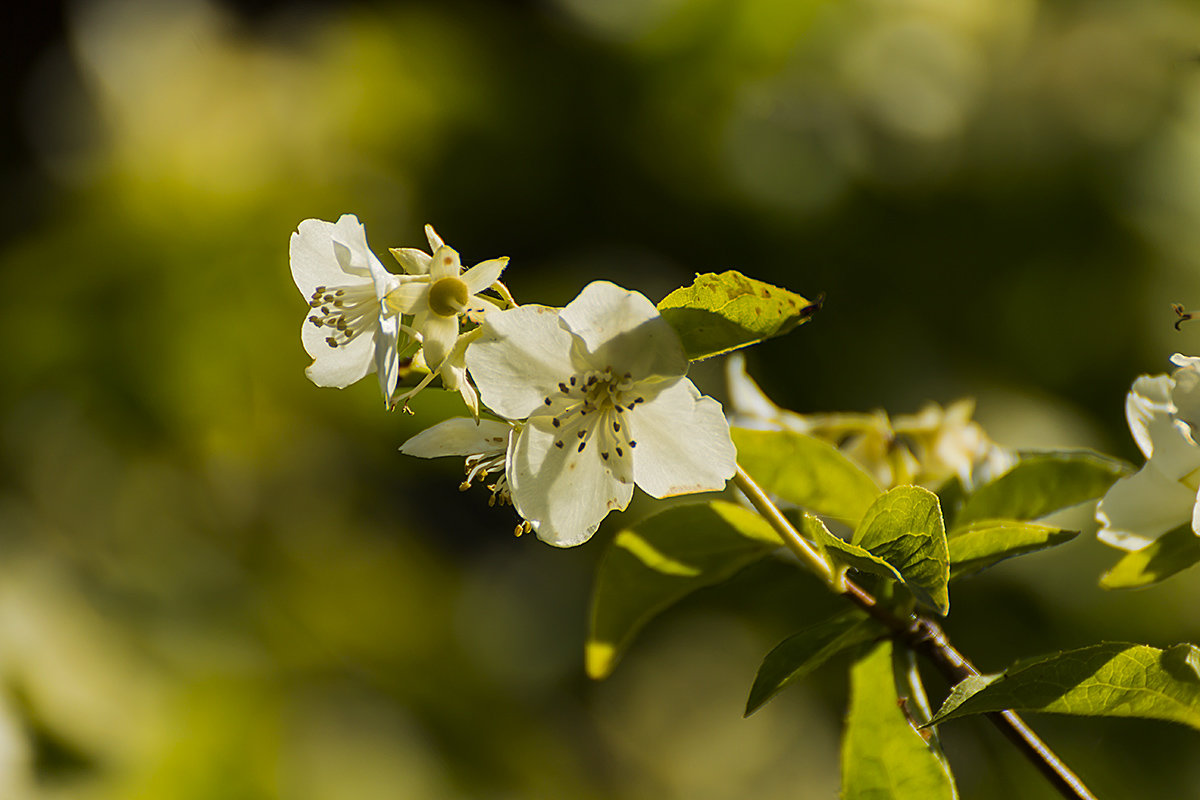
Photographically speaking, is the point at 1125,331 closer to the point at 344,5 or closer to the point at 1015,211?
the point at 1015,211

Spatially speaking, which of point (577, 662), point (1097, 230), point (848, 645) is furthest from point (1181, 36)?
point (848, 645)

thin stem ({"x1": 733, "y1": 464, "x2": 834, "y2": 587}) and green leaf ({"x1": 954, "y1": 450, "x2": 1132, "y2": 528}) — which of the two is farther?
green leaf ({"x1": 954, "y1": 450, "x2": 1132, "y2": 528})

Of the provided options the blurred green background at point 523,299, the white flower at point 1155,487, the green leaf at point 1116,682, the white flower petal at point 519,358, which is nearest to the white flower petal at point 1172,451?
the white flower at point 1155,487

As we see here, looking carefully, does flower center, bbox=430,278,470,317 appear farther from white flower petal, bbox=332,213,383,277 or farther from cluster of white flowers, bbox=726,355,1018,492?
cluster of white flowers, bbox=726,355,1018,492

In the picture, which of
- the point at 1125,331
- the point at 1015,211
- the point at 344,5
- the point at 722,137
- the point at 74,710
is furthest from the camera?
the point at 344,5

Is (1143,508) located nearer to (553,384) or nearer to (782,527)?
(782,527)

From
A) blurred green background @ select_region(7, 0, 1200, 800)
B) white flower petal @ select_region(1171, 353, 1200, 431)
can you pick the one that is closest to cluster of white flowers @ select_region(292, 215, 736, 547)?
white flower petal @ select_region(1171, 353, 1200, 431)
